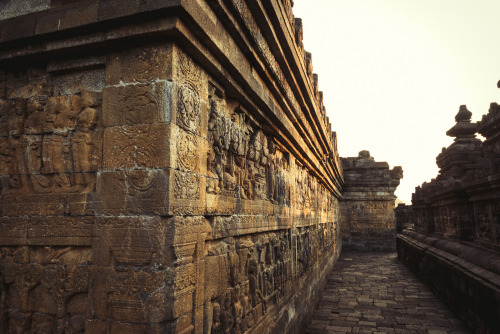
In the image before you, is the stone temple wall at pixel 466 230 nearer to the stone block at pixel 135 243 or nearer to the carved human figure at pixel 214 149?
the carved human figure at pixel 214 149

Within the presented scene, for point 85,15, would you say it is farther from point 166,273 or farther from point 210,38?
point 166,273

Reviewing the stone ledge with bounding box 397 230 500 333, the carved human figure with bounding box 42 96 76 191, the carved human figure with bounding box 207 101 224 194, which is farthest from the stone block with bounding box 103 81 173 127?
the stone ledge with bounding box 397 230 500 333

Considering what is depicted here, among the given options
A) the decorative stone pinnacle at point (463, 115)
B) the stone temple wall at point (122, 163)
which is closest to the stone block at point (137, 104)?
the stone temple wall at point (122, 163)

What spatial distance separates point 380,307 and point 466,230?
2704 mm

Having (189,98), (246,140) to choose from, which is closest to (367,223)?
(246,140)

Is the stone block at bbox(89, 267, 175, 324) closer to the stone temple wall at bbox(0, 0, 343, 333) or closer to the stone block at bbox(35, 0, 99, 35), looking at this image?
the stone temple wall at bbox(0, 0, 343, 333)

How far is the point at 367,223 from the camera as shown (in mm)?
18469

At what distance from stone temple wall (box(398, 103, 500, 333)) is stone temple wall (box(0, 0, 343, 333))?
453 cm

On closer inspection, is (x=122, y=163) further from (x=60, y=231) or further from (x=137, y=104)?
(x=60, y=231)

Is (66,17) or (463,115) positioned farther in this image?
(463,115)

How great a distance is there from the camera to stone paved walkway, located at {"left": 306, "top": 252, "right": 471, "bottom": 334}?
5891 millimetres

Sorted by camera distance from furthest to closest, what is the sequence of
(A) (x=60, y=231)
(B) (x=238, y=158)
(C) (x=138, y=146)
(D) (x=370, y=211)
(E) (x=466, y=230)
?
(D) (x=370, y=211) → (E) (x=466, y=230) → (B) (x=238, y=158) → (A) (x=60, y=231) → (C) (x=138, y=146)

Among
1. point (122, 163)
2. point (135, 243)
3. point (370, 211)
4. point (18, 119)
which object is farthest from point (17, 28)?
point (370, 211)

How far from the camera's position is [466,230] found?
738cm
